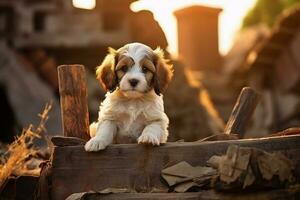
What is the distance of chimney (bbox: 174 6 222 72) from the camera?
25.3 meters

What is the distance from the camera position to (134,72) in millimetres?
5438

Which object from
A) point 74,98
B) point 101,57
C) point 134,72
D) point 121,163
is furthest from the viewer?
point 101,57

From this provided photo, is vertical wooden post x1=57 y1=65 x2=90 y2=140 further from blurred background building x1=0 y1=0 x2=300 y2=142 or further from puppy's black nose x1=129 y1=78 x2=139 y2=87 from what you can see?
blurred background building x1=0 y1=0 x2=300 y2=142

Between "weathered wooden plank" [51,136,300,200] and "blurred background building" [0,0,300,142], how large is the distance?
29.3ft

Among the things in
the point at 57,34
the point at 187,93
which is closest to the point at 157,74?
the point at 187,93

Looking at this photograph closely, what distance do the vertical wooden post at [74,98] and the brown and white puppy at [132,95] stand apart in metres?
0.18

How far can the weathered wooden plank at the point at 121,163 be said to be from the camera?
511 centimetres

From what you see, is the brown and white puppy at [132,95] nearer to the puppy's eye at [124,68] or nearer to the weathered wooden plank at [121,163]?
the puppy's eye at [124,68]

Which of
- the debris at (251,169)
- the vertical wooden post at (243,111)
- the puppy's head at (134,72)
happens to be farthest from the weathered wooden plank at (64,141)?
the vertical wooden post at (243,111)

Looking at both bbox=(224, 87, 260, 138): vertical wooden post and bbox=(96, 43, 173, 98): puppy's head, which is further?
bbox=(224, 87, 260, 138): vertical wooden post

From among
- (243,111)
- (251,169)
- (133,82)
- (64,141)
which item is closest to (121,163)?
(64,141)

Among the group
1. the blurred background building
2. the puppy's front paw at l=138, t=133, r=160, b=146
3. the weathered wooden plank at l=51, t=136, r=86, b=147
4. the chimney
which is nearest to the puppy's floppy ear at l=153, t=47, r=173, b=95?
the puppy's front paw at l=138, t=133, r=160, b=146

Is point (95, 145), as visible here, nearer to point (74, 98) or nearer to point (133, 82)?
point (133, 82)

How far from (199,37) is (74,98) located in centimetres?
2003
